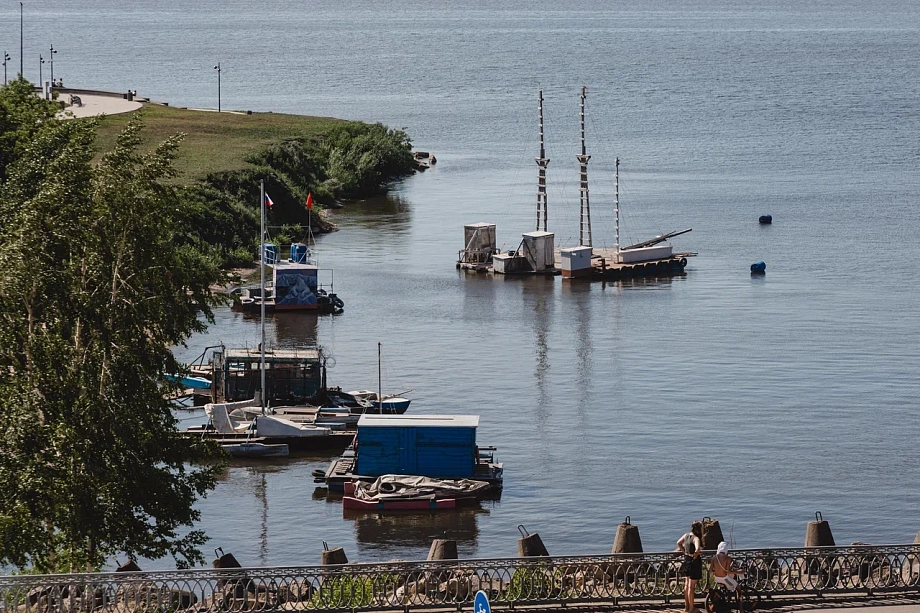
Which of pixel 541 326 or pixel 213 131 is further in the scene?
pixel 213 131

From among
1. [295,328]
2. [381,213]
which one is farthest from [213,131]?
[295,328]

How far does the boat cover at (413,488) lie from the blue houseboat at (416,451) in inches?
21.3

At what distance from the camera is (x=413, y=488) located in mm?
44219

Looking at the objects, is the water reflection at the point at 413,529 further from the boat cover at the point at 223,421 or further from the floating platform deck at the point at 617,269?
the floating platform deck at the point at 617,269

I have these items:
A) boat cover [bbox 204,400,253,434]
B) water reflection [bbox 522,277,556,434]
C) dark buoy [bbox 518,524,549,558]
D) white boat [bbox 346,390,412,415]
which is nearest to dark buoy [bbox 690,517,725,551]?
dark buoy [bbox 518,524,549,558]

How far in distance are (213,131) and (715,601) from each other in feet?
346

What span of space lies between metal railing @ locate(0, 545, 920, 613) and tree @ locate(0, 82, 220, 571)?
2.57 m

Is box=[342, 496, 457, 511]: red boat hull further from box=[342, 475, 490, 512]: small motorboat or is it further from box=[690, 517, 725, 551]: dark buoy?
box=[690, 517, 725, 551]: dark buoy

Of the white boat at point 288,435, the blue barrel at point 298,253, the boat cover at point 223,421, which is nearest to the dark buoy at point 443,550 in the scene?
the white boat at point 288,435

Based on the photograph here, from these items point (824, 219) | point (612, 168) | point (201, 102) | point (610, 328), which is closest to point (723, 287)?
point (610, 328)

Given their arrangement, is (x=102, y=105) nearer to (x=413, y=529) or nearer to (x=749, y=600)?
(x=413, y=529)

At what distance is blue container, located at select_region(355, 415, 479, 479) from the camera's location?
44938 millimetres

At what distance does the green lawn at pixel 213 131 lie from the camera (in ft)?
339

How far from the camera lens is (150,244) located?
27.9 m
